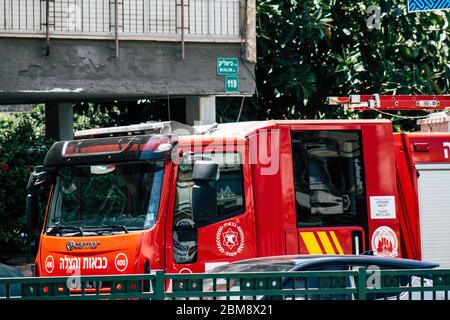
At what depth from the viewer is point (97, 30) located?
63.0 feet

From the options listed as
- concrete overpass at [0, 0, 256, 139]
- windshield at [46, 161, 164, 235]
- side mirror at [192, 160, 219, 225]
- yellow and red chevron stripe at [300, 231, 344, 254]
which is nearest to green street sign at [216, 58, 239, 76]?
concrete overpass at [0, 0, 256, 139]

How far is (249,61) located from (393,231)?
28.2 ft

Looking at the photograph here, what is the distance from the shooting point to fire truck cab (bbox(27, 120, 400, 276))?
37.0ft

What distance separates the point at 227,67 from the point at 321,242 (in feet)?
28.8

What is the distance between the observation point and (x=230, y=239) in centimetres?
1141

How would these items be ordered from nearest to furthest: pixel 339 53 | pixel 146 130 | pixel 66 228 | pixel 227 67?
pixel 66 228
pixel 146 130
pixel 227 67
pixel 339 53

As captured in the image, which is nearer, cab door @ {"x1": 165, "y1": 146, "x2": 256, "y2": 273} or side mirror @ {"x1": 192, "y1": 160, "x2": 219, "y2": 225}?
side mirror @ {"x1": 192, "y1": 160, "x2": 219, "y2": 225}

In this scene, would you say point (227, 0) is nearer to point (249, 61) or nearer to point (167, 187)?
point (249, 61)

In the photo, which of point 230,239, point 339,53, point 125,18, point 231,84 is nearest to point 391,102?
point 230,239

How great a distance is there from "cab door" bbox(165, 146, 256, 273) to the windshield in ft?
0.84

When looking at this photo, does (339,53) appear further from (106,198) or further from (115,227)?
(115,227)

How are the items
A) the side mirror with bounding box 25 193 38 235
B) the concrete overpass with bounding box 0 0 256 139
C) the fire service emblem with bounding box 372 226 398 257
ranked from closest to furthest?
the fire service emblem with bounding box 372 226 398 257
the side mirror with bounding box 25 193 38 235
the concrete overpass with bounding box 0 0 256 139

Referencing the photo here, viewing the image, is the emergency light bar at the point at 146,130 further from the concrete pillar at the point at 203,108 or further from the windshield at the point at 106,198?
the concrete pillar at the point at 203,108

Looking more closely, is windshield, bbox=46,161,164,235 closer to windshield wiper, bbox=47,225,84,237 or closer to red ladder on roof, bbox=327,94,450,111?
windshield wiper, bbox=47,225,84,237
